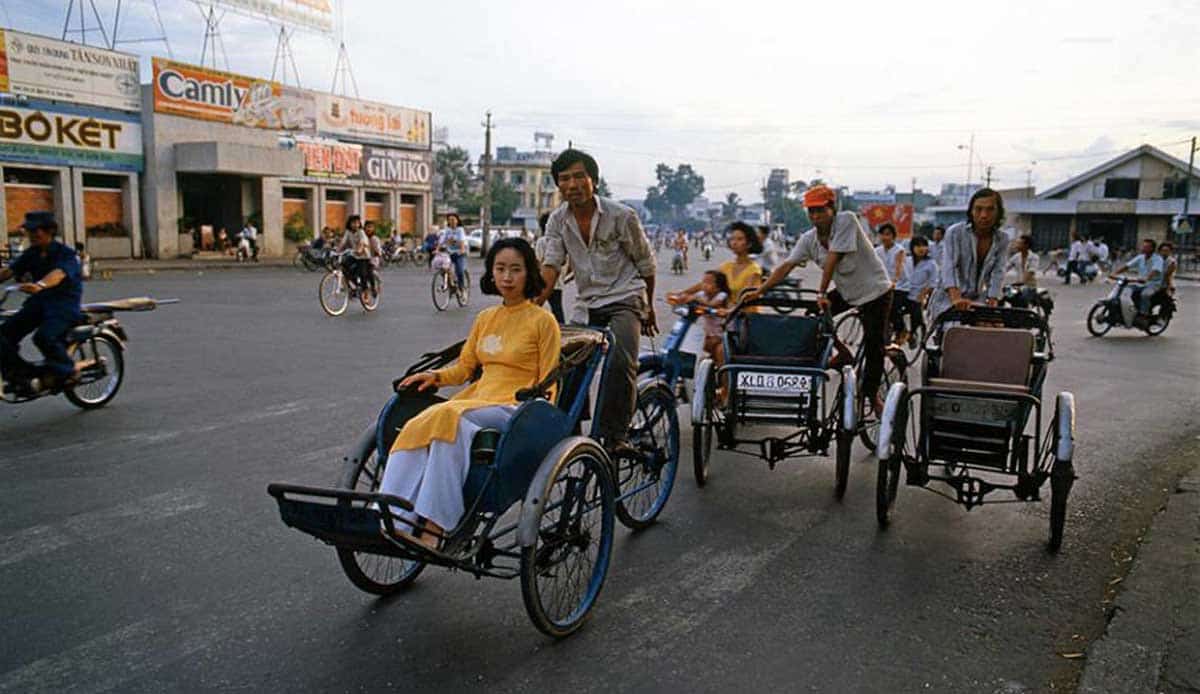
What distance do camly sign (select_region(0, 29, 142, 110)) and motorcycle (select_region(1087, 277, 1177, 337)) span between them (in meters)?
28.5

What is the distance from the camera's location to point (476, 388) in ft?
12.4

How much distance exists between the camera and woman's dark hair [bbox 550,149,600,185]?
446 cm

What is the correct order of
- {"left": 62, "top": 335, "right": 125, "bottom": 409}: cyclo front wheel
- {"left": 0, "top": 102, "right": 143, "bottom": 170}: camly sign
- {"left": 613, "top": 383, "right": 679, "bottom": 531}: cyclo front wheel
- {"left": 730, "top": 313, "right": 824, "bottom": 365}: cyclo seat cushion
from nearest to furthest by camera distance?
{"left": 613, "top": 383, "right": 679, "bottom": 531}: cyclo front wheel, {"left": 730, "top": 313, "right": 824, "bottom": 365}: cyclo seat cushion, {"left": 62, "top": 335, "right": 125, "bottom": 409}: cyclo front wheel, {"left": 0, "top": 102, "right": 143, "bottom": 170}: camly sign

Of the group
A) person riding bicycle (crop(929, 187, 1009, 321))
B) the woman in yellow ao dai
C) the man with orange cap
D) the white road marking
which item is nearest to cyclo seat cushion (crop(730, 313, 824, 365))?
the man with orange cap

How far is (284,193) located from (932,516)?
1348 inches

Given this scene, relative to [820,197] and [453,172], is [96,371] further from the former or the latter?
[453,172]

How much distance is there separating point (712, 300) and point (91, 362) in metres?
5.19

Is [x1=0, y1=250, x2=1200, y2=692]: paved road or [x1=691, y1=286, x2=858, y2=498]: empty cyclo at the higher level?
[x1=691, y1=286, x2=858, y2=498]: empty cyclo

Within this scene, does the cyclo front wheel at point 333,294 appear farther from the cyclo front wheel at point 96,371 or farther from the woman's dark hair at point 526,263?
the woman's dark hair at point 526,263

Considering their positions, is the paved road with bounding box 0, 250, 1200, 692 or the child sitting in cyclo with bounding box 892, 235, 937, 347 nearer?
the paved road with bounding box 0, 250, 1200, 692

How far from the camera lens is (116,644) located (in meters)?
3.30

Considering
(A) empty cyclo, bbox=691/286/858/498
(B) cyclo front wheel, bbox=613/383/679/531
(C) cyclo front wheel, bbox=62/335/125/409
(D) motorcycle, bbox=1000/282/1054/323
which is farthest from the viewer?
(D) motorcycle, bbox=1000/282/1054/323

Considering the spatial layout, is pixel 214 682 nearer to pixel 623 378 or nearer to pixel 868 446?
pixel 623 378

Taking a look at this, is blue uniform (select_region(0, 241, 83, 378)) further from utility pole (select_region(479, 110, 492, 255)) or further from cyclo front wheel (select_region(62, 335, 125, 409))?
utility pole (select_region(479, 110, 492, 255))
